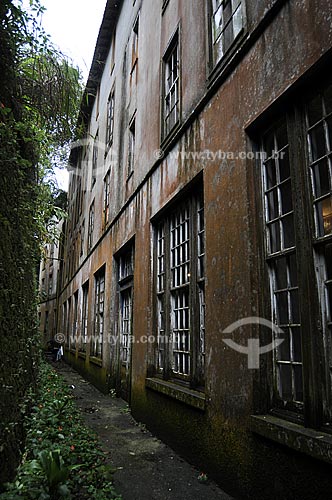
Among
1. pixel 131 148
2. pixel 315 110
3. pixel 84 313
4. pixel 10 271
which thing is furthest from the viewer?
pixel 84 313

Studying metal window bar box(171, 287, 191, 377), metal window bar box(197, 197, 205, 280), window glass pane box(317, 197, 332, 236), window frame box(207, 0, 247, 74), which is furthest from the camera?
metal window bar box(171, 287, 191, 377)

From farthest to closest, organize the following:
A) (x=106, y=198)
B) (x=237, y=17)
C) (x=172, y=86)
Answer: (x=106, y=198) < (x=172, y=86) < (x=237, y=17)

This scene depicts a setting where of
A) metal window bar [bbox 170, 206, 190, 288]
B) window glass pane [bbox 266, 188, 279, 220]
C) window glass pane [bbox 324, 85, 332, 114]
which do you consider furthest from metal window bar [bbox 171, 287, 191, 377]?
window glass pane [bbox 324, 85, 332, 114]

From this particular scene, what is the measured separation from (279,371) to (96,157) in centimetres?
1377

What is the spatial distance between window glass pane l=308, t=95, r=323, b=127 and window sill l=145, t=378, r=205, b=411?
10.3 ft

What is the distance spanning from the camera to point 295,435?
2.82m

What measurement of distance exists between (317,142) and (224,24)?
9.14 feet

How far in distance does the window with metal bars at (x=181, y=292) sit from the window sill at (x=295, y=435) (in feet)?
5.45

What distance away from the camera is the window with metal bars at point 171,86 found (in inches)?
261

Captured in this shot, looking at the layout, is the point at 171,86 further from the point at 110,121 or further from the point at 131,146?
the point at 110,121

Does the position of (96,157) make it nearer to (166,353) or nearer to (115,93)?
(115,93)

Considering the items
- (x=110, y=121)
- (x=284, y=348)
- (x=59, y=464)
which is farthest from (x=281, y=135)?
(x=110, y=121)

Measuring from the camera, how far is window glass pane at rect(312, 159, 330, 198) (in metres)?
3.15

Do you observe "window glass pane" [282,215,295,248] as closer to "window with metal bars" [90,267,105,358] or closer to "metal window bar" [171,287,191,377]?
"metal window bar" [171,287,191,377]
